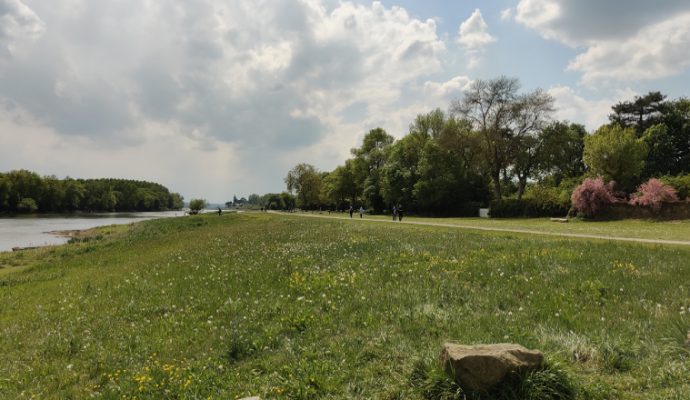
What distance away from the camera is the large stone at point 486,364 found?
5.05 metres

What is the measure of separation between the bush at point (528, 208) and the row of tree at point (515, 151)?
275 centimetres

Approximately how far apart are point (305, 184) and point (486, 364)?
133503 millimetres

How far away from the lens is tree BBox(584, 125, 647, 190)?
50.0 meters

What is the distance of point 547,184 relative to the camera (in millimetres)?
84875

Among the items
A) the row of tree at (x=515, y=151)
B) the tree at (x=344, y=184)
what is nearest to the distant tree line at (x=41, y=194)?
the tree at (x=344, y=184)

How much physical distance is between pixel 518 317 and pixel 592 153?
53.0 meters

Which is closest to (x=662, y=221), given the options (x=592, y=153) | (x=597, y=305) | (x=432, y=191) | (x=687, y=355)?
(x=592, y=153)

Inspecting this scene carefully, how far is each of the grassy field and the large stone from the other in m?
0.19

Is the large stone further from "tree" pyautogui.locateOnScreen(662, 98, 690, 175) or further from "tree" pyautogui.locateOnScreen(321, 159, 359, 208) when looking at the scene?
"tree" pyautogui.locateOnScreen(321, 159, 359, 208)

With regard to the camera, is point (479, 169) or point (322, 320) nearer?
point (322, 320)

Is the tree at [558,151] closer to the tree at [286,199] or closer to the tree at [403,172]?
the tree at [403,172]

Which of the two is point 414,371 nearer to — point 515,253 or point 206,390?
point 206,390

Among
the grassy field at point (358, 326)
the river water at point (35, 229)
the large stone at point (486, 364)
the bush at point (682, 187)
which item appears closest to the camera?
the large stone at point (486, 364)

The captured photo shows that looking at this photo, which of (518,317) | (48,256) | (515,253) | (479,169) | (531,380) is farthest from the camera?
(479,169)
